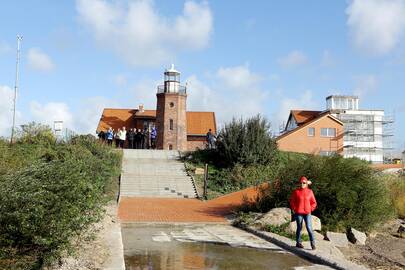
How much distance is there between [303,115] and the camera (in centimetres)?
6494

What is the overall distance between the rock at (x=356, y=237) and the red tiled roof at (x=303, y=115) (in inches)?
1973

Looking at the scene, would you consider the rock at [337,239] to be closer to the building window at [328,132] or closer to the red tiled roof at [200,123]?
the red tiled roof at [200,123]

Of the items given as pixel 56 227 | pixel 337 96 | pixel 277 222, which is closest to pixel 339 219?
pixel 277 222

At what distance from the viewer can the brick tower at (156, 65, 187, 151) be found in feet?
150

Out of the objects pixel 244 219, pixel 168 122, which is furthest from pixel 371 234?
pixel 168 122

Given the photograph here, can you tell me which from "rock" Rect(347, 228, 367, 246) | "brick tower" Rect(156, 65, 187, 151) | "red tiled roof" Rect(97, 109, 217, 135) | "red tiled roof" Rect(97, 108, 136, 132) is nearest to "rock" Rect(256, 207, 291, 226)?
"rock" Rect(347, 228, 367, 246)

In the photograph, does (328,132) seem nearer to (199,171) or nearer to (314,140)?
(314,140)

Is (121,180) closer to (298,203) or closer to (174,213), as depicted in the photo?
(174,213)

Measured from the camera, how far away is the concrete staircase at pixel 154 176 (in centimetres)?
2386

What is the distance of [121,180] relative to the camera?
25.3m

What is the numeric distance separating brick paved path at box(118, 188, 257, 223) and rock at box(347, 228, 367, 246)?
4.27m

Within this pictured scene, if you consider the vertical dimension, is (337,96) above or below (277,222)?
above

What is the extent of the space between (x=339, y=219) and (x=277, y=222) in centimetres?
199

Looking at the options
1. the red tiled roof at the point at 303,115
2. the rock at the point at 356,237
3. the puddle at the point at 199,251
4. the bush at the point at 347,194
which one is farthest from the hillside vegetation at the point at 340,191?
the red tiled roof at the point at 303,115
